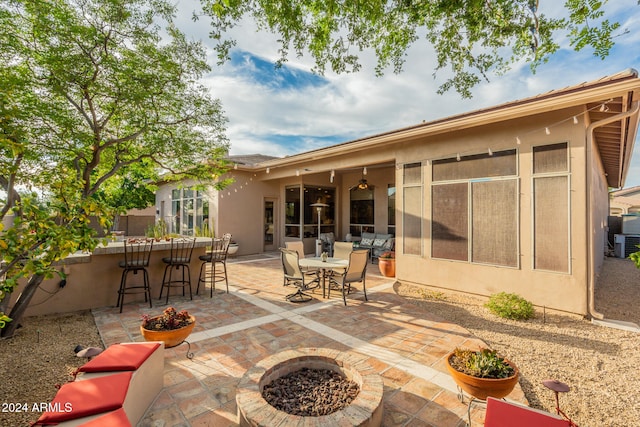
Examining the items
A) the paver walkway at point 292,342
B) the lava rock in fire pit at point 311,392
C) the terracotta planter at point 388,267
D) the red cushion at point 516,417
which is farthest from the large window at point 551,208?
the lava rock in fire pit at point 311,392

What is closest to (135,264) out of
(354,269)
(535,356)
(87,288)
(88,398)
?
(87,288)

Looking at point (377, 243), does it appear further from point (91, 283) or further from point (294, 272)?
point (91, 283)

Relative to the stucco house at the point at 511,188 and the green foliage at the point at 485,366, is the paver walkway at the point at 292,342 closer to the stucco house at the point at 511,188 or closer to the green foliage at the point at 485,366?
the green foliage at the point at 485,366

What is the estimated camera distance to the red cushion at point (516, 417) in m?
1.62

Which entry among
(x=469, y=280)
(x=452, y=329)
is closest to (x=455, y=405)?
(x=452, y=329)

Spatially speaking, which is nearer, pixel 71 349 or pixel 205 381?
pixel 205 381

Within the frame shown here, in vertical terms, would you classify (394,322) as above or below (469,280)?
below

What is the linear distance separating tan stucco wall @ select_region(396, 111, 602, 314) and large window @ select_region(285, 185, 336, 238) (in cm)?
599

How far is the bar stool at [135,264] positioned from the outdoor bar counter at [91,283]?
0.32 ft

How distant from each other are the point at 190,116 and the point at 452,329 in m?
6.00

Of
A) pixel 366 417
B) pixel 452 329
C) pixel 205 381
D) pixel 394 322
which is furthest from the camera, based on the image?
pixel 394 322

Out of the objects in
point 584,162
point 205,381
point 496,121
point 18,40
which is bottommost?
point 205,381

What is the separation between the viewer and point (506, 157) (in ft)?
17.2

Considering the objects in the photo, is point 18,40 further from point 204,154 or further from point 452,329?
point 452,329
